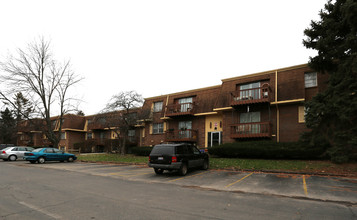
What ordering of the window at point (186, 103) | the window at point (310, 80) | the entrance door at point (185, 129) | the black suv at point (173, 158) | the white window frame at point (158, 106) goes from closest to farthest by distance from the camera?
the black suv at point (173, 158)
the window at point (310, 80)
the entrance door at point (185, 129)
the window at point (186, 103)
the white window frame at point (158, 106)

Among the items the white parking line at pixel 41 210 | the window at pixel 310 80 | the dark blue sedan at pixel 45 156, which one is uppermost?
the window at pixel 310 80

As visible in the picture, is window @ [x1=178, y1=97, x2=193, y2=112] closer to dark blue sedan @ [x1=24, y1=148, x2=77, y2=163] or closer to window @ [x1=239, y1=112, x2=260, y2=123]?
window @ [x1=239, y1=112, x2=260, y2=123]

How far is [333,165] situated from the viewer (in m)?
12.7

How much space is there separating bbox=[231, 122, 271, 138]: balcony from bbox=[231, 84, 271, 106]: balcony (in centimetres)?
199

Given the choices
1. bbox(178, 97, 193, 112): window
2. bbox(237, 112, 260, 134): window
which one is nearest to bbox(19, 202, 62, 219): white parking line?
bbox(237, 112, 260, 134): window

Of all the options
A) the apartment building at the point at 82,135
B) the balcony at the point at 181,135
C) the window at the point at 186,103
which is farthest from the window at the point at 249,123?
the apartment building at the point at 82,135

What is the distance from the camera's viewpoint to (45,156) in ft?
66.1

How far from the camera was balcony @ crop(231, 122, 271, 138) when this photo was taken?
18663mm

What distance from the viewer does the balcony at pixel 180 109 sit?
24.2 meters

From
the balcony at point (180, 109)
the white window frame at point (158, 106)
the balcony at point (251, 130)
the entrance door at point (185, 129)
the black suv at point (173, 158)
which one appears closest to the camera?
the black suv at point (173, 158)

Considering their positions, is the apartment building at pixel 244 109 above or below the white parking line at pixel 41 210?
above

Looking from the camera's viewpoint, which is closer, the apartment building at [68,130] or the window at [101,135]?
the window at [101,135]

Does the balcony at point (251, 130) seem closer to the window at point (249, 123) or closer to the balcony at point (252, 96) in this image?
the window at point (249, 123)

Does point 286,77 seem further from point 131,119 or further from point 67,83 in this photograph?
point 67,83
